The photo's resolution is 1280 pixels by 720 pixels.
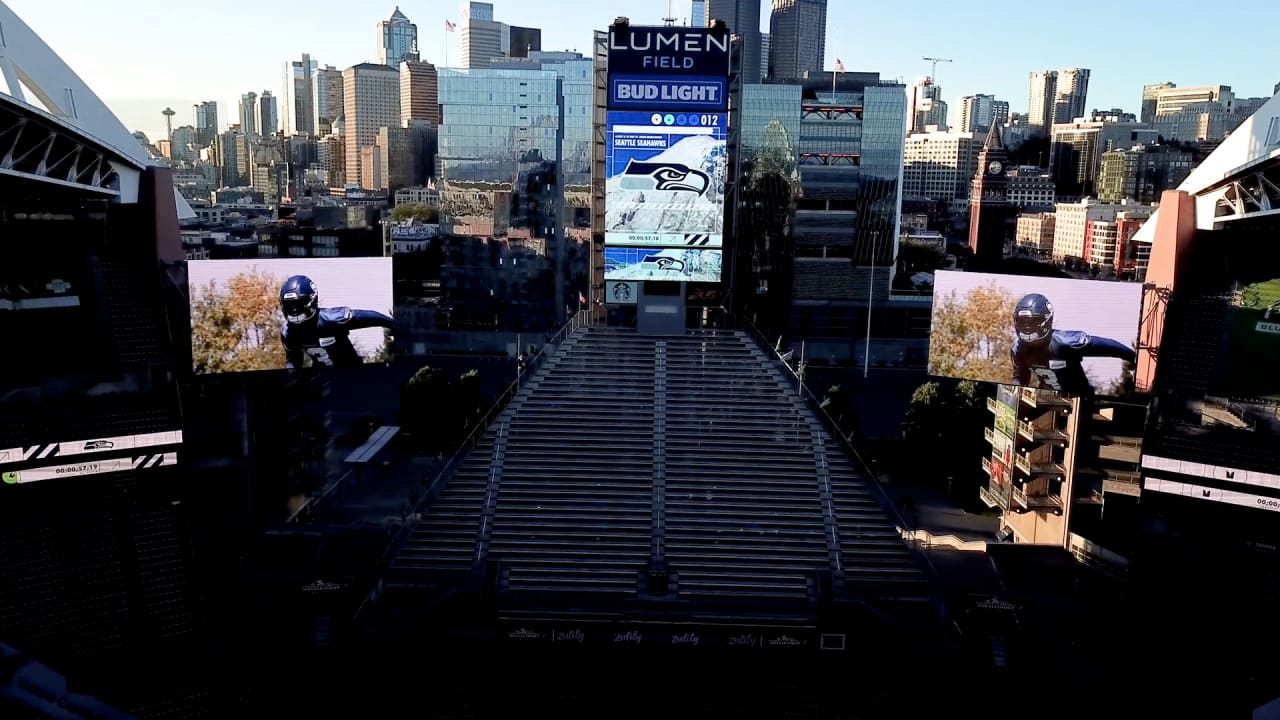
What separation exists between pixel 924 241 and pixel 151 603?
49.2m

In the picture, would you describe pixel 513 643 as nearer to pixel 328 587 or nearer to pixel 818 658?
pixel 328 587

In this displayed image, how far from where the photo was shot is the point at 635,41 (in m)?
25.3

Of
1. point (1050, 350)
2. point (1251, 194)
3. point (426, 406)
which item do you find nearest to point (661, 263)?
point (1050, 350)

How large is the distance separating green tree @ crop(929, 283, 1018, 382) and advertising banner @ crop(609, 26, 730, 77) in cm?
866

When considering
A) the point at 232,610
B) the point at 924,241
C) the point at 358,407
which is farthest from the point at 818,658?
the point at 924,241

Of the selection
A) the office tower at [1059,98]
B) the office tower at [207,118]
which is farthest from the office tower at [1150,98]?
the office tower at [207,118]

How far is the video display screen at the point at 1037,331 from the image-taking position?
24297 mm

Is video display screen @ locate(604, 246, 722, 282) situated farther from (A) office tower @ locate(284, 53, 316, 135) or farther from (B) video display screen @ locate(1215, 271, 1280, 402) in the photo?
(A) office tower @ locate(284, 53, 316, 135)

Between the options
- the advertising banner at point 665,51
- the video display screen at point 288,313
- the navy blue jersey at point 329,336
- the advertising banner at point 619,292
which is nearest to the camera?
the video display screen at point 288,313

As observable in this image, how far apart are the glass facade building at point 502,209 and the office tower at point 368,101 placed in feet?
263

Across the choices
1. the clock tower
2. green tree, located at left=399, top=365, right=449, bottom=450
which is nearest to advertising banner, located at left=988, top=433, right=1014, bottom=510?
green tree, located at left=399, top=365, right=449, bottom=450

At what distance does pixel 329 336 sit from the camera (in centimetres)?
2620

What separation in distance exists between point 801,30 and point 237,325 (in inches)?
5419

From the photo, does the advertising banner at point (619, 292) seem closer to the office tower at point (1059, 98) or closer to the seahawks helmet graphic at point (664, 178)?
the seahawks helmet graphic at point (664, 178)
